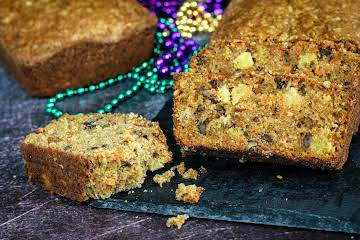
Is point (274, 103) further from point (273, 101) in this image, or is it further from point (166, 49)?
point (166, 49)

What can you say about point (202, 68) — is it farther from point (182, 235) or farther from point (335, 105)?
point (182, 235)

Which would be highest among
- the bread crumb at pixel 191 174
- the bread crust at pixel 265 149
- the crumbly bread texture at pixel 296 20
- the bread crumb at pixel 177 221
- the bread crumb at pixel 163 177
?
the crumbly bread texture at pixel 296 20

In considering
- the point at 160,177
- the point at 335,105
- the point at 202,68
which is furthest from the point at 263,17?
the point at 160,177

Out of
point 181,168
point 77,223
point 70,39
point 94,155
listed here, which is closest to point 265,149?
point 181,168

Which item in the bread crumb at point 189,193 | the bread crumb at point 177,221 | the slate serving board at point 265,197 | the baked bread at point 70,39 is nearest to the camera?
the slate serving board at point 265,197

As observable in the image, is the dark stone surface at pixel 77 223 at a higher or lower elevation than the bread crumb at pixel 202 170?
lower

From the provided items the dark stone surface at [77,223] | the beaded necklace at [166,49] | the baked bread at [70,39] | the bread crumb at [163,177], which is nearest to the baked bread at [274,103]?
the bread crumb at [163,177]

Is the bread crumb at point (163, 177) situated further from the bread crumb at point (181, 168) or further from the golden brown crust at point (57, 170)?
the golden brown crust at point (57, 170)
